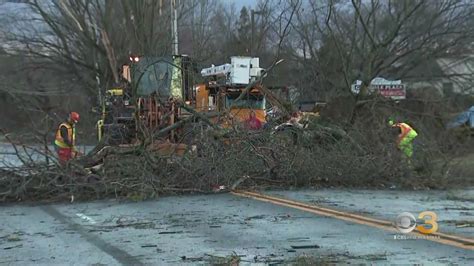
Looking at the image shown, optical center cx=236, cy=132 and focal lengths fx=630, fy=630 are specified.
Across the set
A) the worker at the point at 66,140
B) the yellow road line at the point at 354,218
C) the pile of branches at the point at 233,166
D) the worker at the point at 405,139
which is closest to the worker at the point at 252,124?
the pile of branches at the point at 233,166

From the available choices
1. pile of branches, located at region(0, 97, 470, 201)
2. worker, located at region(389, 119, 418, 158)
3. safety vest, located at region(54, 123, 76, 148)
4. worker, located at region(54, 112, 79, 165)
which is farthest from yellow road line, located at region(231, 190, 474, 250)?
safety vest, located at region(54, 123, 76, 148)

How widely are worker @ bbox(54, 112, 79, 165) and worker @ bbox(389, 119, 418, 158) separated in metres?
6.60

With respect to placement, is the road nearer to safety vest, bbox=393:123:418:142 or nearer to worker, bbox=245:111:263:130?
worker, bbox=245:111:263:130

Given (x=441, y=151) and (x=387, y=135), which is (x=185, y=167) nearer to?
(x=387, y=135)

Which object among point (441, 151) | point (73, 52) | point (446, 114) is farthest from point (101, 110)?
point (73, 52)

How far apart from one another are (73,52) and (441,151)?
2823cm

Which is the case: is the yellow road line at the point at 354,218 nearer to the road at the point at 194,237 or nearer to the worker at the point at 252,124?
the road at the point at 194,237

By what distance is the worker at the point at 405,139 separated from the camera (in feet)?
42.5

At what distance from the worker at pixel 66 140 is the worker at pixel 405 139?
6.60 metres

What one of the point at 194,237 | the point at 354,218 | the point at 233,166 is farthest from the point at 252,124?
the point at 194,237

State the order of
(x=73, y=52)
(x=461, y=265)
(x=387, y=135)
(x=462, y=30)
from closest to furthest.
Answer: (x=461, y=265) < (x=387, y=135) < (x=462, y=30) < (x=73, y=52)

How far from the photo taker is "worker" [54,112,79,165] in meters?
12.0

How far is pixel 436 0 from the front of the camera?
25.2m

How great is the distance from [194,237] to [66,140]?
700 cm
